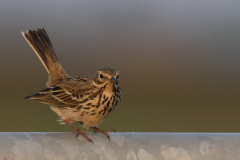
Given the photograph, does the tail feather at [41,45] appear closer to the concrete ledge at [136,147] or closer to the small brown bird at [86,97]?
the small brown bird at [86,97]

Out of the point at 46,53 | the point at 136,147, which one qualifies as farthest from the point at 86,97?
the point at 136,147

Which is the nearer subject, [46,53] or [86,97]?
[86,97]

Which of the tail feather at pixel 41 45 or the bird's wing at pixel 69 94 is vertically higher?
the tail feather at pixel 41 45

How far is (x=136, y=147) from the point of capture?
2.59m

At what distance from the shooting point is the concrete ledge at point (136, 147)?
245 centimetres

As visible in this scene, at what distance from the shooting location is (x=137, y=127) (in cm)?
1339

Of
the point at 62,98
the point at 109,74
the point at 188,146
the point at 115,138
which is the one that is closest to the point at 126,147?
the point at 115,138

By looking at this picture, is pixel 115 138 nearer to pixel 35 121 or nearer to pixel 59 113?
pixel 59 113

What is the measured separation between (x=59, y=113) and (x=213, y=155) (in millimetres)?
2775

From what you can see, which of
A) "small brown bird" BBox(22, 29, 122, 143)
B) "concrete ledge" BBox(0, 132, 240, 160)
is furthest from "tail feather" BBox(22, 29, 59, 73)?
"concrete ledge" BBox(0, 132, 240, 160)

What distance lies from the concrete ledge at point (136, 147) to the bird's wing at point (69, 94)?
212cm

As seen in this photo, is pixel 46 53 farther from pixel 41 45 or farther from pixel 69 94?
pixel 69 94

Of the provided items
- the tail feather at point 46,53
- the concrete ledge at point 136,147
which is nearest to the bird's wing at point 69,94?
the tail feather at point 46,53

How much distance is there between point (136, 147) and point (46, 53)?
355 centimetres
